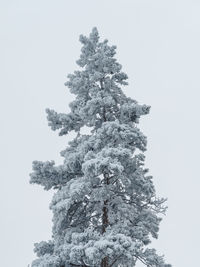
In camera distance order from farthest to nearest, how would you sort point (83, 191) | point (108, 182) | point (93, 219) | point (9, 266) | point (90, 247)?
1. point (9, 266)
2. point (93, 219)
3. point (108, 182)
4. point (83, 191)
5. point (90, 247)

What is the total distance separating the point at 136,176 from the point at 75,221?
2836 millimetres

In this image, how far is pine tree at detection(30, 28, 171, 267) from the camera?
13969 millimetres

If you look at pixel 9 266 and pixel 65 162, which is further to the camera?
pixel 9 266

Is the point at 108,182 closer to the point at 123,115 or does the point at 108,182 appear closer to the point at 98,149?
the point at 98,149

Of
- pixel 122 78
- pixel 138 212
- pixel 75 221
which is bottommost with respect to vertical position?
pixel 75 221

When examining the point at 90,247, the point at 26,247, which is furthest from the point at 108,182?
the point at 26,247

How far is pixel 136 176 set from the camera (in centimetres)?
1548

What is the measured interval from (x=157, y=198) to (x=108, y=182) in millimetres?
1975

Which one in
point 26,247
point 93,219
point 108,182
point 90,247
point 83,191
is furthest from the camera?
point 26,247

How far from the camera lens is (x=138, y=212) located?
629 inches

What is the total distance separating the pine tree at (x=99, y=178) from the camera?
45.8 ft

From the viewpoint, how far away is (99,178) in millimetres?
15047

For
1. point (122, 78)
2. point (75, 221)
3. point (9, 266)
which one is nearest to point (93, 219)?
point (75, 221)

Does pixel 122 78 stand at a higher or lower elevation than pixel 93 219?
higher
